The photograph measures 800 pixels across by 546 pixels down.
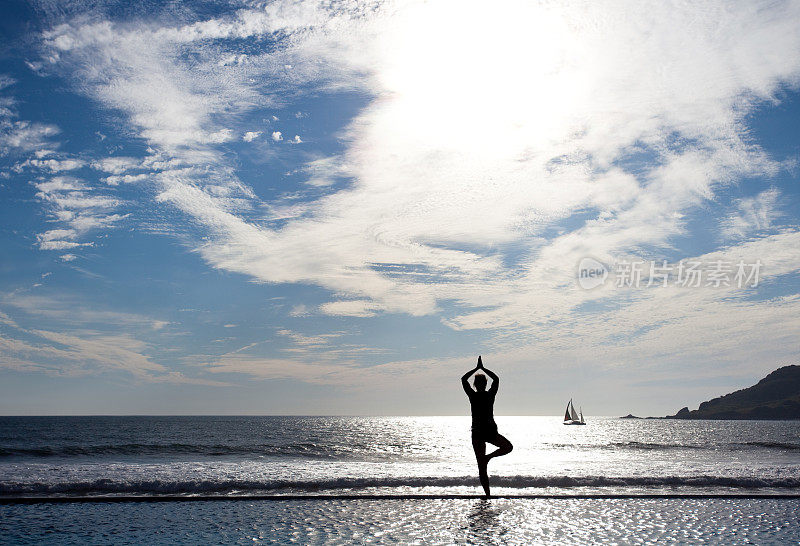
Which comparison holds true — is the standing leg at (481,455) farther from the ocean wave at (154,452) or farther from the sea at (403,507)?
the ocean wave at (154,452)

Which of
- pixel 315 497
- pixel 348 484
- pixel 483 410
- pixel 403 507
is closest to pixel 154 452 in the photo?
pixel 348 484

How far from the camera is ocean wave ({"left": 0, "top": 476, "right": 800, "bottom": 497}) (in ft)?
54.2

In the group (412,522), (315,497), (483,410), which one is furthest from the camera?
(315,497)

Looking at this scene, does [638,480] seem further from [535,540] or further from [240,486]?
[240,486]

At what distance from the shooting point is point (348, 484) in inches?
677

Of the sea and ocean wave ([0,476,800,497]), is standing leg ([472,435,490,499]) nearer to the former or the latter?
the sea

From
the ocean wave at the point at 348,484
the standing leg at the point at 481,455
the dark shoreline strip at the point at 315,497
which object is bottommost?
the ocean wave at the point at 348,484

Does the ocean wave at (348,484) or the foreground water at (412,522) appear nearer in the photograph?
the foreground water at (412,522)

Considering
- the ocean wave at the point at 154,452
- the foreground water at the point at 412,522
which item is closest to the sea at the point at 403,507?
the foreground water at the point at 412,522

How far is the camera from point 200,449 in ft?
143

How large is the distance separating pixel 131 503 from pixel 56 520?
7.28ft

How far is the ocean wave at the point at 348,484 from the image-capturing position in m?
16.5

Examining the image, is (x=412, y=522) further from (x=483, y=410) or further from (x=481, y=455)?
(x=483, y=410)

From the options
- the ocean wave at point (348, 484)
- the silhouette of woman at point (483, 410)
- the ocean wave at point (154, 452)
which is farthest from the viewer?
the ocean wave at point (154, 452)
